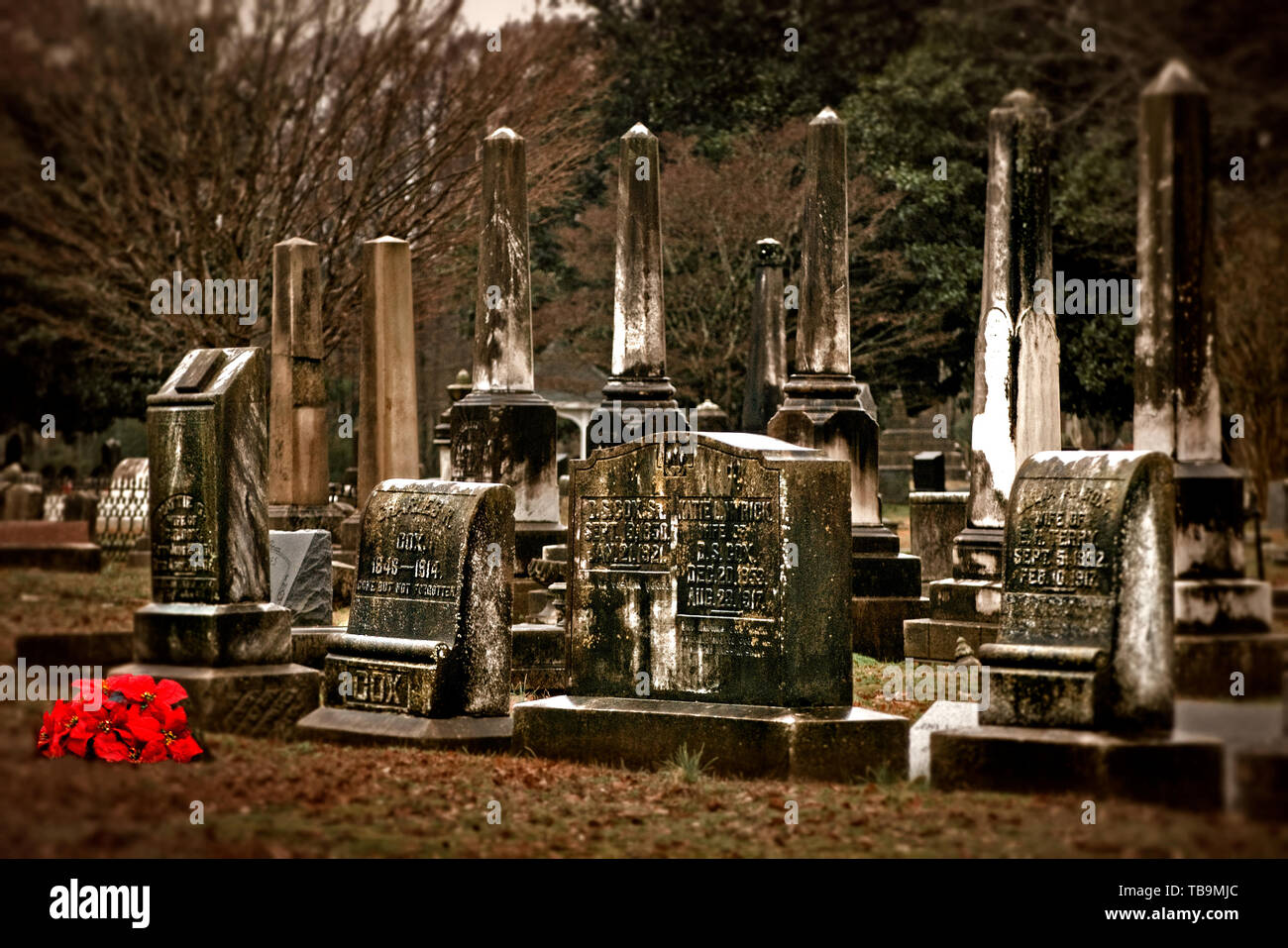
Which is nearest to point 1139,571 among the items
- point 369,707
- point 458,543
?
point 458,543

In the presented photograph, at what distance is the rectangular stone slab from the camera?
28.3 ft

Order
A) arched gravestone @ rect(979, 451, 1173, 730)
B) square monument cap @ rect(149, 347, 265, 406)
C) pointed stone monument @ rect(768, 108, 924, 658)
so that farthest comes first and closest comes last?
pointed stone monument @ rect(768, 108, 924, 658) < square monument cap @ rect(149, 347, 265, 406) < arched gravestone @ rect(979, 451, 1173, 730)

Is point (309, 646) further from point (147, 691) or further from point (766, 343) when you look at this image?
point (766, 343)

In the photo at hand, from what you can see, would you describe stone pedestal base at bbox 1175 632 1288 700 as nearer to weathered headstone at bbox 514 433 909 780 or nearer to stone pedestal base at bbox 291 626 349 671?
weathered headstone at bbox 514 433 909 780

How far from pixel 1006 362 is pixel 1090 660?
523 centimetres

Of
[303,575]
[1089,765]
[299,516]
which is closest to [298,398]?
[299,516]

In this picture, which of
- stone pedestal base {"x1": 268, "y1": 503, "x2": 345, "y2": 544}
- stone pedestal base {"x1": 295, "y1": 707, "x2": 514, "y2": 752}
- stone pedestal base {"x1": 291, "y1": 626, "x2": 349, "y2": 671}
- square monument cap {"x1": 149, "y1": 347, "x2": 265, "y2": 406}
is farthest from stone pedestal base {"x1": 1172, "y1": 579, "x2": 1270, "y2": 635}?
stone pedestal base {"x1": 268, "y1": 503, "x2": 345, "y2": 544}

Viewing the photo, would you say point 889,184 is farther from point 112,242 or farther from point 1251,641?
point 1251,641

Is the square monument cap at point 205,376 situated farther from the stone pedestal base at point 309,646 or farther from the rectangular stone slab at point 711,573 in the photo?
the stone pedestal base at point 309,646

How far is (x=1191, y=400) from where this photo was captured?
8867 millimetres

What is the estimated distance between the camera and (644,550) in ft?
29.9

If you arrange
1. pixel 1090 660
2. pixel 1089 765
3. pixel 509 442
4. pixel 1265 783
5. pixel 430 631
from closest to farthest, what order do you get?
pixel 1265 783 → pixel 1089 765 → pixel 1090 660 → pixel 430 631 → pixel 509 442

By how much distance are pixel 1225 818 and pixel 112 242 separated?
52.0 feet

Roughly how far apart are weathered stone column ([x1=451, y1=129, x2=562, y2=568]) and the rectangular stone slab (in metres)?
5.57
